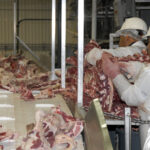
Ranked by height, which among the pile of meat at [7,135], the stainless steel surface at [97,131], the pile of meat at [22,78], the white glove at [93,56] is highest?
the white glove at [93,56]

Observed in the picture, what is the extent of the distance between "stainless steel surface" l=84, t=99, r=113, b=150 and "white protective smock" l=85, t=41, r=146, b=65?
1.57 metres

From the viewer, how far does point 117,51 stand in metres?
3.26

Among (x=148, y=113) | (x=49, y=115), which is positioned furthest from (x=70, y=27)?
(x=49, y=115)

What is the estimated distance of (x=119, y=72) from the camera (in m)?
2.44

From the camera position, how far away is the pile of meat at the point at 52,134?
4.89 ft

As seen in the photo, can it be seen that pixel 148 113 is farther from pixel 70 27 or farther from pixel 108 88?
pixel 70 27

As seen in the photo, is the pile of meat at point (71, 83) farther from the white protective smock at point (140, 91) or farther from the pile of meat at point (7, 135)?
the pile of meat at point (7, 135)

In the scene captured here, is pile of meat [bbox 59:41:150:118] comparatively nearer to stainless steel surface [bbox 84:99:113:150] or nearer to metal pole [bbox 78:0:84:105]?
metal pole [bbox 78:0:84:105]

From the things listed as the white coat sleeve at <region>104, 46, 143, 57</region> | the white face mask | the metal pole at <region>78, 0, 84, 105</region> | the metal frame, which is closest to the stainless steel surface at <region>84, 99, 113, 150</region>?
the metal pole at <region>78, 0, 84, 105</region>

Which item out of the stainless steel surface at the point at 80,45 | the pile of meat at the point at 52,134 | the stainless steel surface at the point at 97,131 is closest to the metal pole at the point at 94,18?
the stainless steel surface at the point at 80,45

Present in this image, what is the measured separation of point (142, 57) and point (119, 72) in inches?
20.0

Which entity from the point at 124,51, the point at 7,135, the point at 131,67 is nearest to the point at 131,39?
the point at 124,51

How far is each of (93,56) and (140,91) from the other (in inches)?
24.9

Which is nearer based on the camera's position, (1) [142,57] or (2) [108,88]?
(2) [108,88]
